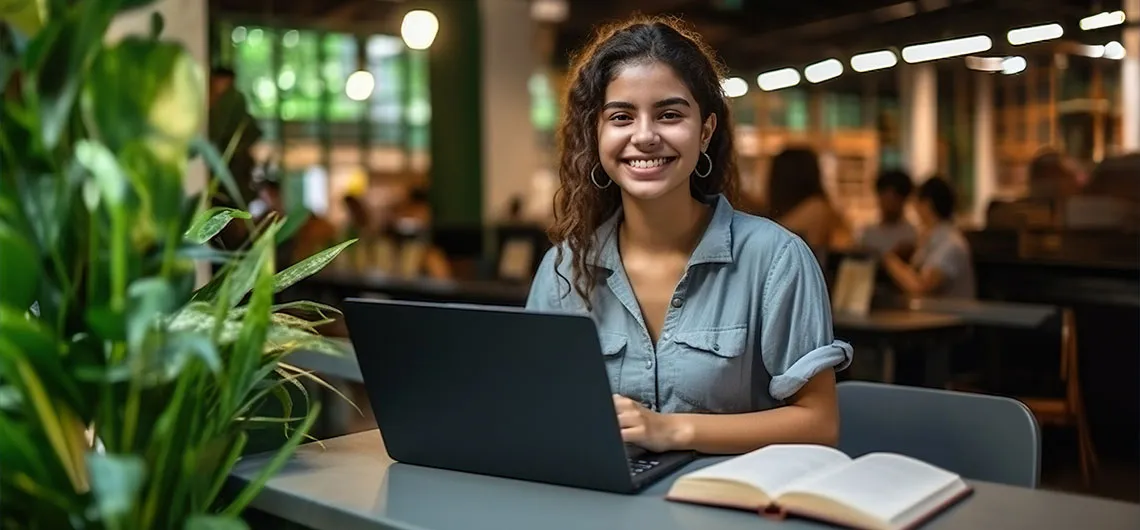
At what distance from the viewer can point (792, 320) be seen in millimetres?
1757

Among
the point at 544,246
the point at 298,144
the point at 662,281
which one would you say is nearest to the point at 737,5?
the point at 544,246

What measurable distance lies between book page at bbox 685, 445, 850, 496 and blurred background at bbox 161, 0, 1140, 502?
49cm

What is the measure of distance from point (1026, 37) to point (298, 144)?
971cm

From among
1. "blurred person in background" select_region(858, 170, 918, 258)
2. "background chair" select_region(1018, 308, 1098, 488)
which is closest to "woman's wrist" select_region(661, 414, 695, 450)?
"background chair" select_region(1018, 308, 1098, 488)

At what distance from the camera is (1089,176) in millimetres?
4688

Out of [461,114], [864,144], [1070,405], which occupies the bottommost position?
[1070,405]

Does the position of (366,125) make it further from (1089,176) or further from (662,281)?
(662,281)

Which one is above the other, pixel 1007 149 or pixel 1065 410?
pixel 1007 149

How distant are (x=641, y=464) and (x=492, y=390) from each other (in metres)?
0.21

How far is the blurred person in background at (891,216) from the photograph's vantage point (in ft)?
19.1

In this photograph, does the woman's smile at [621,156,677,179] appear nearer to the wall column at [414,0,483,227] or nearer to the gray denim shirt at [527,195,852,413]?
the gray denim shirt at [527,195,852,413]

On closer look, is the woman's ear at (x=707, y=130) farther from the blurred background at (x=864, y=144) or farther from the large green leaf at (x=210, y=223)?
the large green leaf at (x=210, y=223)

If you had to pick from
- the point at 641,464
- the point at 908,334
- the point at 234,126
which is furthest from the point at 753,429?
the point at 908,334

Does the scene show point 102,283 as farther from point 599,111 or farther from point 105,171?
point 599,111
